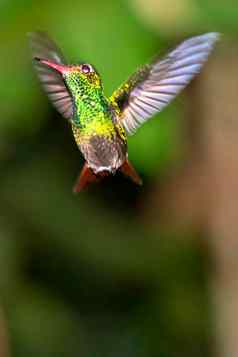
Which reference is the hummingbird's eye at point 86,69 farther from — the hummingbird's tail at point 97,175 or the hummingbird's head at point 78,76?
the hummingbird's tail at point 97,175

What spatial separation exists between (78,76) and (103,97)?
13cm

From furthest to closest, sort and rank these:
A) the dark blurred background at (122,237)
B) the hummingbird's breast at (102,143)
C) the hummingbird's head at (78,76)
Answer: the dark blurred background at (122,237) < the hummingbird's head at (78,76) < the hummingbird's breast at (102,143)

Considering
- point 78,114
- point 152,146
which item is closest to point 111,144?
point 78,114

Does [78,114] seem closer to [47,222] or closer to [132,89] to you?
[132,89]

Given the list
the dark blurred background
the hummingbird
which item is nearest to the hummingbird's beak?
the hummingbird

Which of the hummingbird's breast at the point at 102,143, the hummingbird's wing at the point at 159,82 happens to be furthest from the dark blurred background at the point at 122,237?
the hummingbird's breast at the point at 102,143

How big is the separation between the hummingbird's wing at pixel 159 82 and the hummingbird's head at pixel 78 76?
11 cm

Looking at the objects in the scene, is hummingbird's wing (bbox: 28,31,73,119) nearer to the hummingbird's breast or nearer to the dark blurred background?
the hummingbird's breast

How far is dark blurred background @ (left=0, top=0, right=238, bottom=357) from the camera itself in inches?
161

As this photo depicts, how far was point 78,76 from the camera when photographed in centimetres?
151

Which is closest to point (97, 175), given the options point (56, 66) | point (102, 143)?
point (102, 143)

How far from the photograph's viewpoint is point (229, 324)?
442 cm

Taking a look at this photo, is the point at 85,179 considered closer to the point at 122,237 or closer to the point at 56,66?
the point at 56,66

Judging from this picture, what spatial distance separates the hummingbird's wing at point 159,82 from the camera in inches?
59.9
